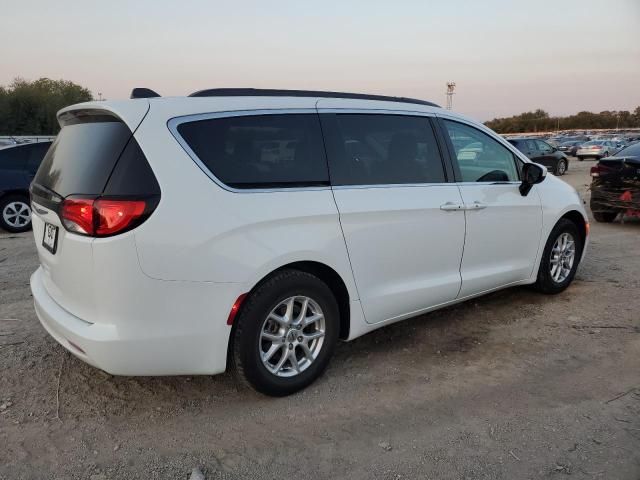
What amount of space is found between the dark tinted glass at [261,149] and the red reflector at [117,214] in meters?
0.45

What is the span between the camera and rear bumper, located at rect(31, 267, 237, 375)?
2.68m

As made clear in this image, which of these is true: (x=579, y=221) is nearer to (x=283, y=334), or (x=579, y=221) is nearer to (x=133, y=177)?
(x=283, y=334)

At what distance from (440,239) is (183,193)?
192cm

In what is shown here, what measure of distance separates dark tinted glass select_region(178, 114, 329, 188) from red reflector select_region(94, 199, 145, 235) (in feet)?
1.47

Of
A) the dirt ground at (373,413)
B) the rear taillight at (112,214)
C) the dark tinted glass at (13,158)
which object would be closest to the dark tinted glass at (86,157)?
the rear taillight at (112,214)

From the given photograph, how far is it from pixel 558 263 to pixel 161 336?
3.91 m

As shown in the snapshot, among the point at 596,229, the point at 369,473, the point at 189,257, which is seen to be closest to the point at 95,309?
the point at 189,257

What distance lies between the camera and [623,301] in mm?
5008

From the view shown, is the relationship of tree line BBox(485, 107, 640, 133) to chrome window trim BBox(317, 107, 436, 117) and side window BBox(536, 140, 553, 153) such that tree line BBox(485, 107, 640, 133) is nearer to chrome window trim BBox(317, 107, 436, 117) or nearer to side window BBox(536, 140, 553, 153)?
side window BBox(536, 140, 553, 153)

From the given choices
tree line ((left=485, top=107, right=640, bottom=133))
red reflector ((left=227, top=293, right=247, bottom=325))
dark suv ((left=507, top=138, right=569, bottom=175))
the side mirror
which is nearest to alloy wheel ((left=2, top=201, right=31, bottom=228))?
red reflector ((left=227, top=293, right=247, bottom=325))

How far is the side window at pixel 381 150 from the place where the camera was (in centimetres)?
342

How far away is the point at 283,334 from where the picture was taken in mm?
3143

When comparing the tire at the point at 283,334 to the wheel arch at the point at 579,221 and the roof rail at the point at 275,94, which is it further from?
the wheel arch at the point at 579,221

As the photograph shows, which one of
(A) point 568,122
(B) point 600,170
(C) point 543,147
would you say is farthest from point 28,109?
(A) point 568,122
